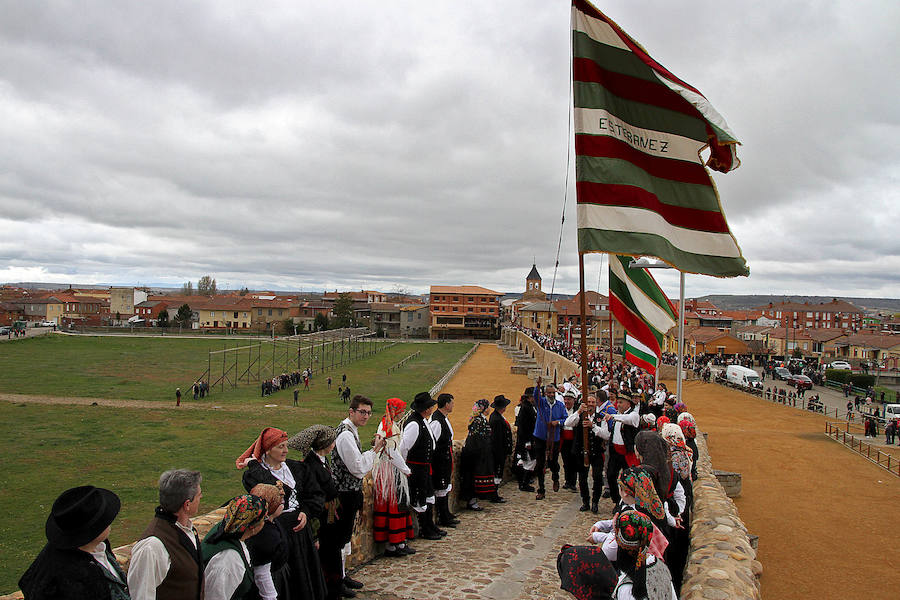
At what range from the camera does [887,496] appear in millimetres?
12852

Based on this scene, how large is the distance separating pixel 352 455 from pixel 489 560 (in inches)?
82.2

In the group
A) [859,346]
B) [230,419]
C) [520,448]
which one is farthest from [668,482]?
[859,346]

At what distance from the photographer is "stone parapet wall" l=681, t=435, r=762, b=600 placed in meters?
3.51

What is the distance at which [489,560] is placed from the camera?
5.69 metres

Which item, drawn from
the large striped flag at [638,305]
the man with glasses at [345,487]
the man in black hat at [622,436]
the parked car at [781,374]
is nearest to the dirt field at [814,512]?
the man in black hat at [622,436]

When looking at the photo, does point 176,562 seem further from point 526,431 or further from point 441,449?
point 526,431

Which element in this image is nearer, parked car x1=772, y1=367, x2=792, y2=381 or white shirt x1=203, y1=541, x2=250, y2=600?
white shirt x1=203, y1=541, x2=250, y2=600

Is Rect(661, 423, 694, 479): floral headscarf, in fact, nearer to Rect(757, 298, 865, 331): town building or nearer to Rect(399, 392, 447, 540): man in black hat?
Rect(399, 392, 447, 540): man in black hat

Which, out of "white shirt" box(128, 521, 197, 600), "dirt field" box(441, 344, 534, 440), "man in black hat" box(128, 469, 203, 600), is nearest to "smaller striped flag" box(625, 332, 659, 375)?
"man in black hat" box(128, 469, 203, 600)

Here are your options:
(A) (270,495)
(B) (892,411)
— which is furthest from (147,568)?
(B) (892,411)

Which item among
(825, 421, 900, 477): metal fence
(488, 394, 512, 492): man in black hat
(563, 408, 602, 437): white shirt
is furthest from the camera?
(825, 421, 900, 477): metal fence

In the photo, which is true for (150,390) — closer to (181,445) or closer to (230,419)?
(230,419)

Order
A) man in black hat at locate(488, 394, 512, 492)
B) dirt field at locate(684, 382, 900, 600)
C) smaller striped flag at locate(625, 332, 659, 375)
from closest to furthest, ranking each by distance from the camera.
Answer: dirt field at locate(684, 382, 900, 600) < man in black hat at locate(488, 394, 512, 492) < smaller striped flag at locate(625, 332, 659, 375)

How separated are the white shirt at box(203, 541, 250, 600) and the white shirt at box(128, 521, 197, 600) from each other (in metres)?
0.27
